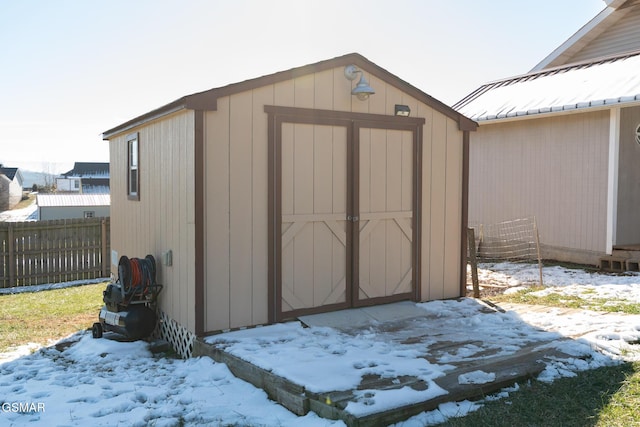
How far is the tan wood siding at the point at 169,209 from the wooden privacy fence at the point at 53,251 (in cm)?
497

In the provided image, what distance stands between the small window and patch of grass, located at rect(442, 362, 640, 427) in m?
5.47

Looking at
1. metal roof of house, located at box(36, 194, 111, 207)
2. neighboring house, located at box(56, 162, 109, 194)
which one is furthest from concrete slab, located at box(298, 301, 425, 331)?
neighboring house, located at box(56, 162, 109, 194)

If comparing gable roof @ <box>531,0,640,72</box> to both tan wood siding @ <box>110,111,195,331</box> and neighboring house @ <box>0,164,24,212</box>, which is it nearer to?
tan wood siding @ <box>110,111,195,331</box>

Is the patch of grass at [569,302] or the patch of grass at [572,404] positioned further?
the patch of grass at [569,302]

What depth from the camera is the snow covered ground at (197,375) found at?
12.7 ft

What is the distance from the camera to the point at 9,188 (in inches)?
1911

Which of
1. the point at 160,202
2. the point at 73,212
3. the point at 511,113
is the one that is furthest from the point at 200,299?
the point at 73,212

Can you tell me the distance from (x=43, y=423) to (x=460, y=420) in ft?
9.07

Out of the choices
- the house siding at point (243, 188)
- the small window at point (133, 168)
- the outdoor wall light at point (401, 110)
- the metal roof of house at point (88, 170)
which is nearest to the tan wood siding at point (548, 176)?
the outdoor wall light at point (401, 110)

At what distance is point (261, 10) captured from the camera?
23.6 feet

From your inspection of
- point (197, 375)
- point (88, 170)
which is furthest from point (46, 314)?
point (88, 170)

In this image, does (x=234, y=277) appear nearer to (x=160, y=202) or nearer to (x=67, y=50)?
(x=160, y=202)

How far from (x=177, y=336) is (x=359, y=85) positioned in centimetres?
331

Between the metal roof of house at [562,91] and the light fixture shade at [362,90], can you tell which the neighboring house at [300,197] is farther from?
the metal roof of house at [562,91]
